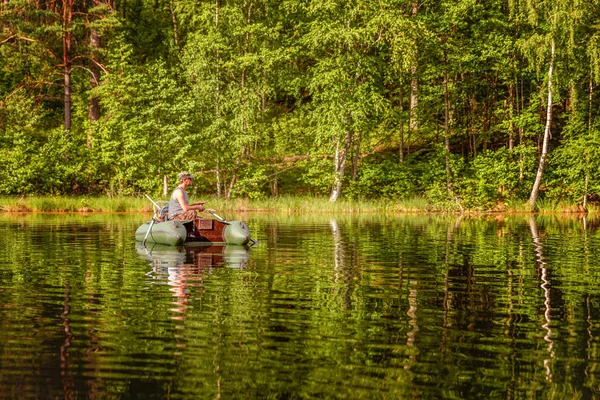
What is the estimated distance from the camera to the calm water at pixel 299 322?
24.4ft

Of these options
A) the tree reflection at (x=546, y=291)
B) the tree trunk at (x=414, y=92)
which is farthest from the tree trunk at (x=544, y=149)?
the tree reflection at (x=546, y=291)

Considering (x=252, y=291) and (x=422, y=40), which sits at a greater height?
(x=422, y=40)

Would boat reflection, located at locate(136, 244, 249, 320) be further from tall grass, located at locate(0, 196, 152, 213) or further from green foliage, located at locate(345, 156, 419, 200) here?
green foliage, located at locate(345, 156, 419, 200)

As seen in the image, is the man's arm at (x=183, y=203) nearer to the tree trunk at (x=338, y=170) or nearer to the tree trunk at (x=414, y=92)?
the tree trunk at (x=338, y=170)

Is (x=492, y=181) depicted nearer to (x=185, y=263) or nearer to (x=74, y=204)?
(x=74, y=204)

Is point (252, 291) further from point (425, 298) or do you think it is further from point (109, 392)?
point (109, 392)

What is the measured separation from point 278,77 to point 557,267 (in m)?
27.1

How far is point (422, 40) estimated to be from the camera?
39500mm

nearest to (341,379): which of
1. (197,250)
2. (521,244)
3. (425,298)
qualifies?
(425,298)

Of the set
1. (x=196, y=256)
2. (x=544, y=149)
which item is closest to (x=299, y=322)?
(x=196, y=256)

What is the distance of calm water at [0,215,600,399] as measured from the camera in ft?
24.4

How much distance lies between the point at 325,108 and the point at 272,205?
501cm

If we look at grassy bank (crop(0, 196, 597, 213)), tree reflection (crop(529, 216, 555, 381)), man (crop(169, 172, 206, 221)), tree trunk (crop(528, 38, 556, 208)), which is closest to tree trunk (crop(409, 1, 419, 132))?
grassy bank (crop(0, 196, 597, 213))

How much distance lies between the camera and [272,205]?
40.1 meters
